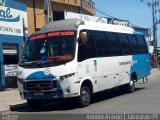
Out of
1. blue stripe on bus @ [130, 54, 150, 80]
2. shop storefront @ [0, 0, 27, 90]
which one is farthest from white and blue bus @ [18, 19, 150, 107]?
shop storefront @ [0, 0, 27, 90]

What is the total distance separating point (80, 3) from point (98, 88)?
87.8 feet

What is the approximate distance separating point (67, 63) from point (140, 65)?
8.12 metres

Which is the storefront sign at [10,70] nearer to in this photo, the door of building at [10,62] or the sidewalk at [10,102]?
the door of building at [10,62]

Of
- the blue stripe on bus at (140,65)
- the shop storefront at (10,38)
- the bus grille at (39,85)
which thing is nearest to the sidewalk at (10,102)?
the bus grille at (39,85)

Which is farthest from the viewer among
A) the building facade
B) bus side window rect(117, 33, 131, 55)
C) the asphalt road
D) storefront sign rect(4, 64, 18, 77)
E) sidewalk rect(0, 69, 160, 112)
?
the building facade

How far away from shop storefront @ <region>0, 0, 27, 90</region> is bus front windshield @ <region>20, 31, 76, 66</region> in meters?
7.71

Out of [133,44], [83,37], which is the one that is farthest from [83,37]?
[133,44]

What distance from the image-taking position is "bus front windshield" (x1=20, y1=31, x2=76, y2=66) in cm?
1454

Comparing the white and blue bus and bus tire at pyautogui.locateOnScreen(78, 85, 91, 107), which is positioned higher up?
the white and blue bus

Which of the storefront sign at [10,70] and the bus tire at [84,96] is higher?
the storefront sign at [10,70]

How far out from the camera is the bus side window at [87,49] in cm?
1493

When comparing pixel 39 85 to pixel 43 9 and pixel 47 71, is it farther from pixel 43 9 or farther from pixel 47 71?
pixel 43 9

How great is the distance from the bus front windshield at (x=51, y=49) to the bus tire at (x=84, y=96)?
130cm

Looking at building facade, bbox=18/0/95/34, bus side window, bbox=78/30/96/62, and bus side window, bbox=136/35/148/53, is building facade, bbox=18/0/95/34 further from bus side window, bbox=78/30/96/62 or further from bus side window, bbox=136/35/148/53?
bus side window, bbox=78/30/96/62
